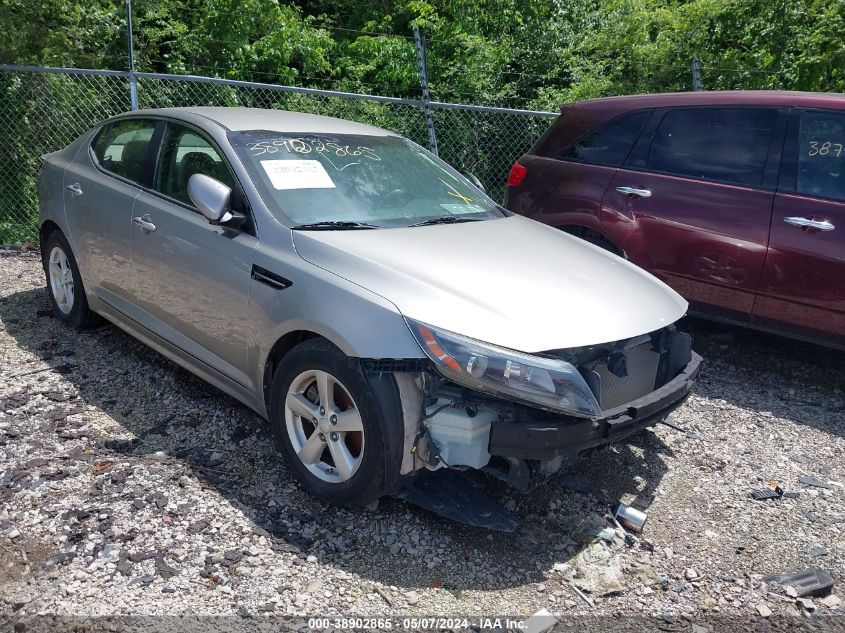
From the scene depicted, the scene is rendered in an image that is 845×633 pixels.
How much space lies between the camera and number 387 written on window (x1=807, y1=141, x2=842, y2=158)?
4.71m

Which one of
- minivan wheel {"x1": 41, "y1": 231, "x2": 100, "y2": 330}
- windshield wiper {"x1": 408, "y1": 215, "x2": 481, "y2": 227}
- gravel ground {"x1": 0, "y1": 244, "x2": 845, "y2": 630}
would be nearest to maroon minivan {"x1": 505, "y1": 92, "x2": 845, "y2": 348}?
gravel ground {"x1": 0, "y1": 244, "x2": 845, "y2": 630}

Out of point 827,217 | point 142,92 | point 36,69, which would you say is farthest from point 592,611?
point 142,92

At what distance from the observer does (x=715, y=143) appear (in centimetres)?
521

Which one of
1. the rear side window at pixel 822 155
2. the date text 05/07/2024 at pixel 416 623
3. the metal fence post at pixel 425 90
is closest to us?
the date text 05/07/2024 at pixel 416 623

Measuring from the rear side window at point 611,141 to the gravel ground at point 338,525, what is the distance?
2124mm

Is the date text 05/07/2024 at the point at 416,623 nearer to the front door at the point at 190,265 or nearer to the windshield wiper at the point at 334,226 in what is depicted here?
the front door at the point at 190,265

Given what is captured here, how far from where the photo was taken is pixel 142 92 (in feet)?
27.7

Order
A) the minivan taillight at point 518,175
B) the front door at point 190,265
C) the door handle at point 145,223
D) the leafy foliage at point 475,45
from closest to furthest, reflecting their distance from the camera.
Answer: the front door at point 190,265 → the door handle at point 145,223 → the minivan taillight at point 518,175 → the leafy foliage at point 475,45

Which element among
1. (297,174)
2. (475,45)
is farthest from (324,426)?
(475,45)

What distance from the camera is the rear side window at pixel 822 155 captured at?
469cm

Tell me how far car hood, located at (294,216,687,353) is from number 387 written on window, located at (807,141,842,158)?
Result: 185 centimetres

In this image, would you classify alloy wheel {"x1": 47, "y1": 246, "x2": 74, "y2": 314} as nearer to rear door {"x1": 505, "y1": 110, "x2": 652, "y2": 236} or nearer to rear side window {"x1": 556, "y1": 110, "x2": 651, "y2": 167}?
rear door {"x1": 505, "y1": 110, "x2": 652, "y2": 236}

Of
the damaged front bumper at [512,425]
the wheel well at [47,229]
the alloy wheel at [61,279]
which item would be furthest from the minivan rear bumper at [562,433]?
the wheel well at [47,229]

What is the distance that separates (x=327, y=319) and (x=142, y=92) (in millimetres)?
6581
